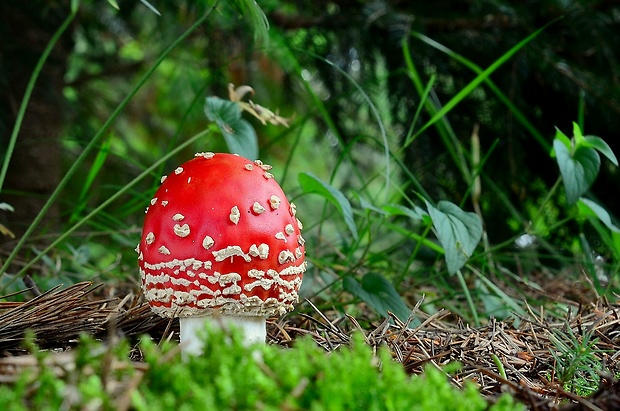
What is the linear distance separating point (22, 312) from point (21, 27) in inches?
69.6

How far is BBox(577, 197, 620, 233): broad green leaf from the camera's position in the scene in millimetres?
1821

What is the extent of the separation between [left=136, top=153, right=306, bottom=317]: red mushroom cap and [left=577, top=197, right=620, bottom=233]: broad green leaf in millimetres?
899

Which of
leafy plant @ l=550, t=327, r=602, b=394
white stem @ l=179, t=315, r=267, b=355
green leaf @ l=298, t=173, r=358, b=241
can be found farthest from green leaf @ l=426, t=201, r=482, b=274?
white stem @ l=179, t=315, r=267, b=355

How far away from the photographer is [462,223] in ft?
5.67

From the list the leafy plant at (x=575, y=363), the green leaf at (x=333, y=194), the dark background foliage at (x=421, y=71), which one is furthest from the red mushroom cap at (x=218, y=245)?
the dark background foliage at (x=421, y=71)

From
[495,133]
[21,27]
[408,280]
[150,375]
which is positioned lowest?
[408,280]

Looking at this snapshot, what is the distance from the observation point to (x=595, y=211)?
184cm

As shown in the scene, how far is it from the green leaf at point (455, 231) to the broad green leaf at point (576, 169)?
0.89 ft

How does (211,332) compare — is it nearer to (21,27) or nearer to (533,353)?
(533,353)

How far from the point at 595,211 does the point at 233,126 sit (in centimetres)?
107

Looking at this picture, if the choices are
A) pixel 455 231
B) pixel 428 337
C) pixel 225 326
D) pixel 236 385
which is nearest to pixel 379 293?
pixel 428 337

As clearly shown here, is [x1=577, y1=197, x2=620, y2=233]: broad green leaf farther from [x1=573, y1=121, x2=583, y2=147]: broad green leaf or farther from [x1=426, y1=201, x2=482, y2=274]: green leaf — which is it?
[x1=426, y1=201, x2=482, y2=274]: green leaf

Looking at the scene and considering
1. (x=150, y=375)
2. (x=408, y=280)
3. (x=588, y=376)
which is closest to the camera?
(x=150, y=375)

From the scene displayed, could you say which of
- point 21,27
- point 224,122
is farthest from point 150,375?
point 21,27
